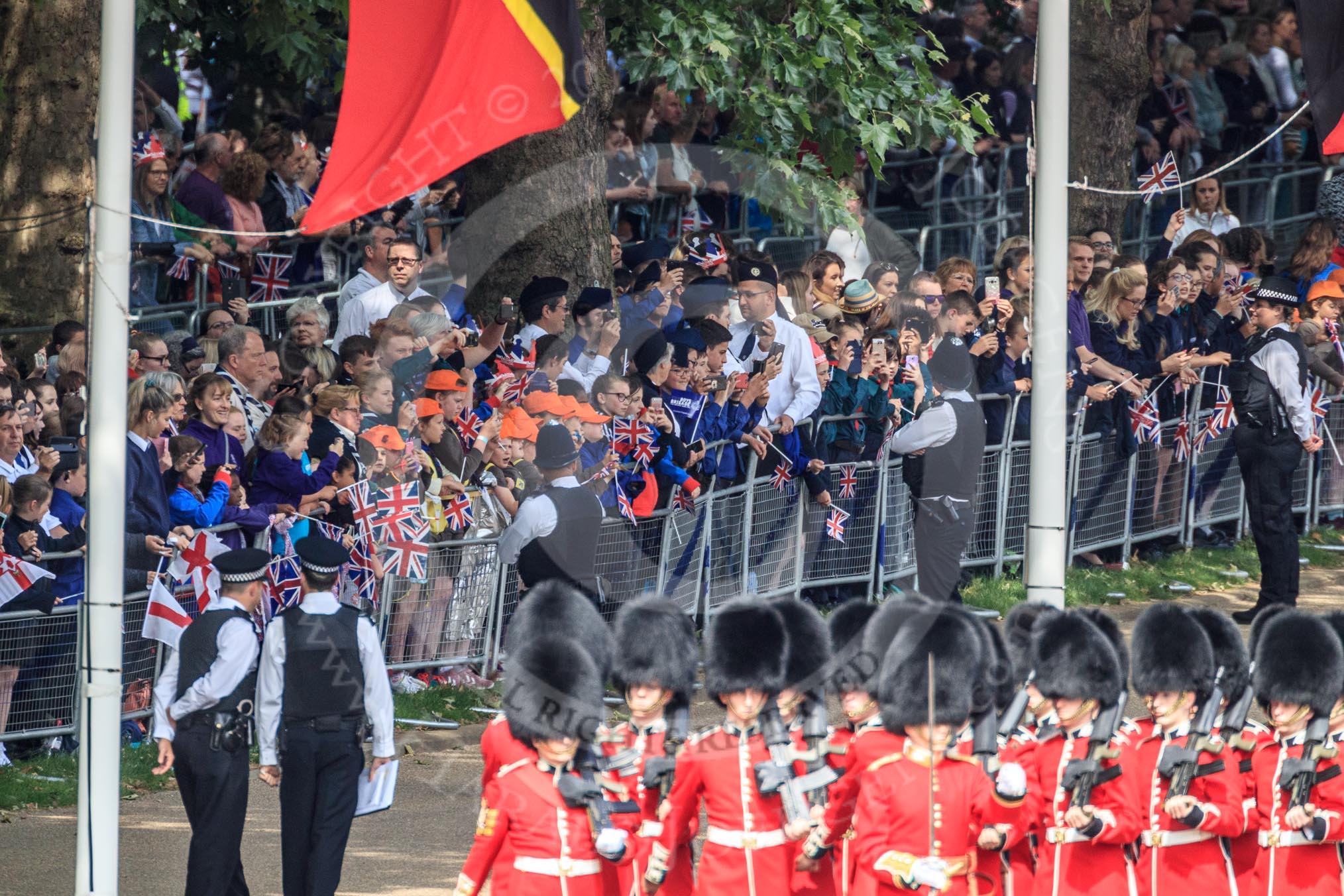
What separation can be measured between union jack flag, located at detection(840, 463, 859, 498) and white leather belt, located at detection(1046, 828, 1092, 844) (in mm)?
5092

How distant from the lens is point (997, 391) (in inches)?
525

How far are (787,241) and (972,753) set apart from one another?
31.2ft

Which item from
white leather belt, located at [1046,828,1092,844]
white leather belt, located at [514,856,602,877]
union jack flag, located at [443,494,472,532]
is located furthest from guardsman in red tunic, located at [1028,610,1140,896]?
union jack flag, located at [443,494,472,532]

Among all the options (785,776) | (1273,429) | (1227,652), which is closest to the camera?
(785,776)

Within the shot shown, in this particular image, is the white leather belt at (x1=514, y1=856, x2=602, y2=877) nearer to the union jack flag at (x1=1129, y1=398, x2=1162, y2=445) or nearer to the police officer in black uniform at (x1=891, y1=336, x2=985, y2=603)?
the police officer in black uniform at (x1=891, y1=336, x2=985, y2=603)

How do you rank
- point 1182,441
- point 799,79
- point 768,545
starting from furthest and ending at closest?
point 1182,441, point 768,545, point 799,79

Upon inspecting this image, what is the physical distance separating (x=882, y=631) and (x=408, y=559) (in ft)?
12.6

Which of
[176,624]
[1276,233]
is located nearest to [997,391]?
[176,624]

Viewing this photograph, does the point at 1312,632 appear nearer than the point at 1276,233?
Yes

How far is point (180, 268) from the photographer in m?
13.4

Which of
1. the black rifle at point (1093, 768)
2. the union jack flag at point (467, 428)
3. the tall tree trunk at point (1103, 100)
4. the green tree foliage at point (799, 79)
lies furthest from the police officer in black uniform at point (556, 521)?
the tall tree trunk at point (1103, 100)

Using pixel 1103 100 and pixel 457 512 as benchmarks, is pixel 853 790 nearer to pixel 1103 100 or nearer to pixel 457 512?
pixel 457 512

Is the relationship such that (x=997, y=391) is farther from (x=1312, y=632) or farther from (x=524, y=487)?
(x=1312, y=632)

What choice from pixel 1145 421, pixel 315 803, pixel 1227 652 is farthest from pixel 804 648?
pixel 1145 421
